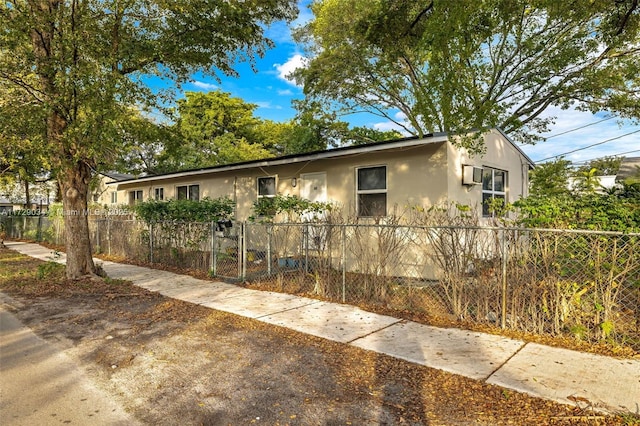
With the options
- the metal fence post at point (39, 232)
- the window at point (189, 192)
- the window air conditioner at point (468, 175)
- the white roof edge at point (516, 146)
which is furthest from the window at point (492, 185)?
the metal fence post at point (39, 232)

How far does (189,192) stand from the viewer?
1353 centimetres

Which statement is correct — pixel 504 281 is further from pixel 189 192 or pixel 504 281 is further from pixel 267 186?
pixel 189 192

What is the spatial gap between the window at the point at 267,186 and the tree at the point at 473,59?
4.36 m

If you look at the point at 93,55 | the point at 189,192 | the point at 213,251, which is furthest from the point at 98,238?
the point at 93,55

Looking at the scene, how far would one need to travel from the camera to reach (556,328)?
4.14 metres

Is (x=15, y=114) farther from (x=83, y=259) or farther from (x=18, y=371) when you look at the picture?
(x=18, y=371)

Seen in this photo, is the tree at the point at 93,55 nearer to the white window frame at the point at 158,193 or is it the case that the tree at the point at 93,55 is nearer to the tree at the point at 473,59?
the tree at the point at 473,59

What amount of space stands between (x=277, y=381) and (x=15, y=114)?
6.84 m

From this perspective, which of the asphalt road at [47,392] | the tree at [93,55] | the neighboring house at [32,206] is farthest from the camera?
the neighboring house at [32,206]

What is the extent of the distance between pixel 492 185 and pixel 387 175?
10.0 feet

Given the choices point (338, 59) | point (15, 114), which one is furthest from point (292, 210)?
point (338, 59)

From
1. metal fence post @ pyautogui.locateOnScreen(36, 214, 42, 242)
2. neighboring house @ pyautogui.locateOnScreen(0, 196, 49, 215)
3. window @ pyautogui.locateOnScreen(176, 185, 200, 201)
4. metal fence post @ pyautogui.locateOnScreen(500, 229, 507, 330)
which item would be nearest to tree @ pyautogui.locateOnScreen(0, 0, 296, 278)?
window @ pyautogui.locateOnScreen(176, 185, 200, 201)

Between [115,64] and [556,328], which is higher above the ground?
[115,64]

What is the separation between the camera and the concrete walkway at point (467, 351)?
116 inches
